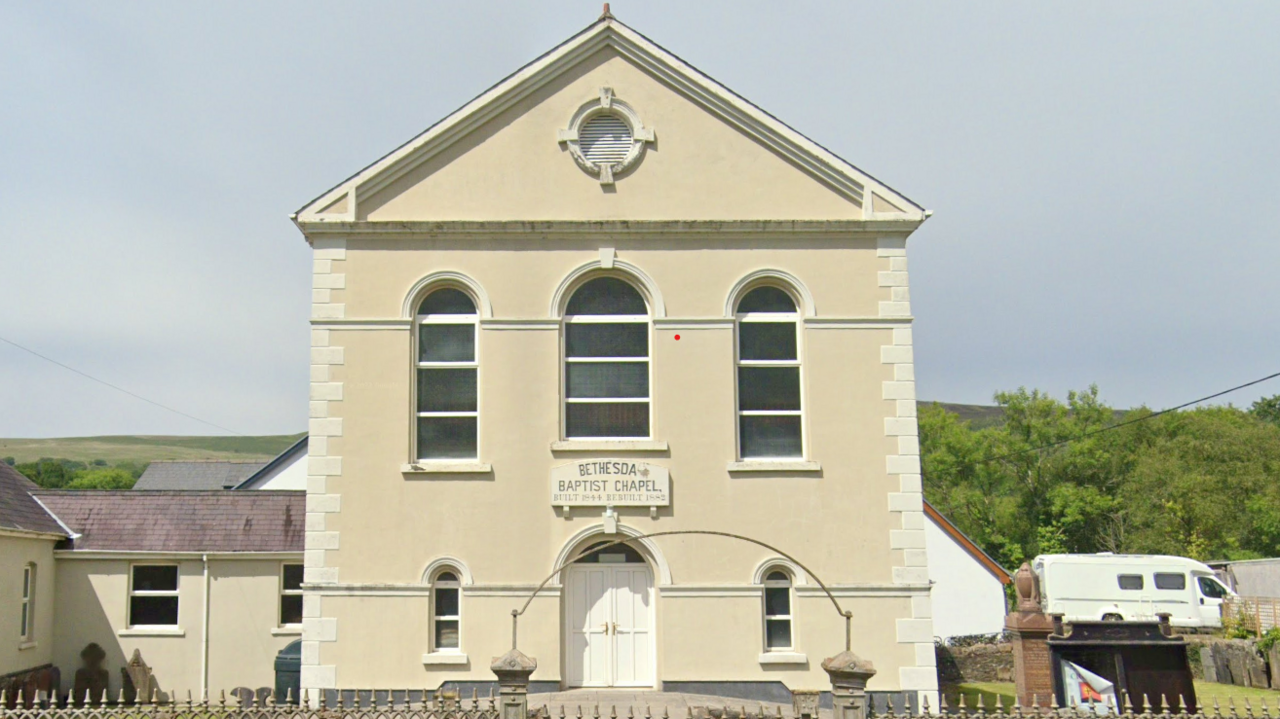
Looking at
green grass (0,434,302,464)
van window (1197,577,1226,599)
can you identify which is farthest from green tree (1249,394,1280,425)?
green grass (0,434,302,464)

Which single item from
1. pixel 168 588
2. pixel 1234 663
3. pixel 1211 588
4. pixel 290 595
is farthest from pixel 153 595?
pixel 1211 588

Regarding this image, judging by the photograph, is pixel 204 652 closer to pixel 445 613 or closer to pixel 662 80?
pixel 445 613

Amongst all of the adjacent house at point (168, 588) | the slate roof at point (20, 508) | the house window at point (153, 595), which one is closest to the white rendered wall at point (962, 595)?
the adjacent house at point (168, 588)

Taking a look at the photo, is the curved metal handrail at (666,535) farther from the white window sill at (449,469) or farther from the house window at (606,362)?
the white window sill at (449,469)

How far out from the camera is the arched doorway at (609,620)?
1714cm

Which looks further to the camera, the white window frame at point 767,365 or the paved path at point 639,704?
the white window frame at point 767,365

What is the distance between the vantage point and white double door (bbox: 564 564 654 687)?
17.1 metres

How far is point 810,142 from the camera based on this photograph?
17969 mm

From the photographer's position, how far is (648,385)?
17719mm

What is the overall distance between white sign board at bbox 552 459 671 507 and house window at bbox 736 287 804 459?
1578 mm

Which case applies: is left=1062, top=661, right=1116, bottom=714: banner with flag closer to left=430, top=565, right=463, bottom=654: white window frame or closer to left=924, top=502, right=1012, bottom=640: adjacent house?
left=430, top=565, right=463, bottom=654: white window frame

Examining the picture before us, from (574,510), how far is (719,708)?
13.0 ft

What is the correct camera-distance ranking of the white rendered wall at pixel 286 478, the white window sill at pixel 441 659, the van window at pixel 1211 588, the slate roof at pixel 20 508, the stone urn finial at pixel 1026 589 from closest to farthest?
the white window sill at pixel 441 659, the stone urn finial at pixel 1026 589, the slate roof at pixel 20 508, the white rendered wall at pixel 286 478, the van window at pixel 1211 588

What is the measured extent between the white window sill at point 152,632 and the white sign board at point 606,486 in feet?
31.0
